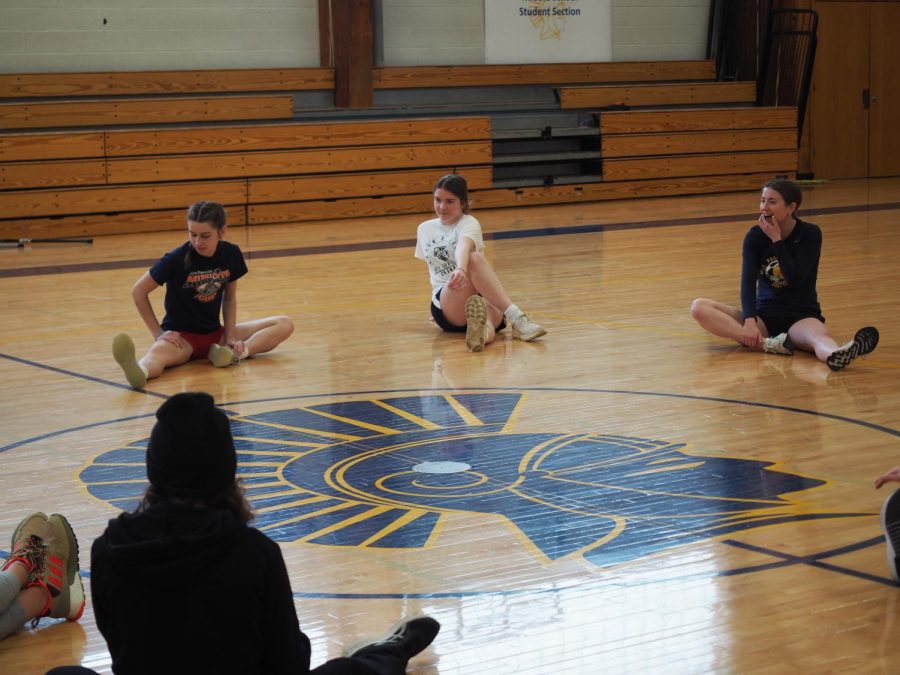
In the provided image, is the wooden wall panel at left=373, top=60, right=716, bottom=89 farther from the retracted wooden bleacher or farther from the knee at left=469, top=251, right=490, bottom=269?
the knee at left=469, top=251, right=490, bottom=269

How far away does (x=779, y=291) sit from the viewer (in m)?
5.80

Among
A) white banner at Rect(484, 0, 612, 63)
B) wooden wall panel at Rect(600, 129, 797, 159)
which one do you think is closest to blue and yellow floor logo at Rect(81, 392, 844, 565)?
wooden wall panel at Rect(600, 129, 797, 159)

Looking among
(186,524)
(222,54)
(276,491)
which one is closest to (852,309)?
(276,491)

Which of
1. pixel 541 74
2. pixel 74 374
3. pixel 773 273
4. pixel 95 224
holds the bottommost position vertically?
pixel 74 374

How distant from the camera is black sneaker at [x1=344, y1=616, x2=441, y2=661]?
246 cm

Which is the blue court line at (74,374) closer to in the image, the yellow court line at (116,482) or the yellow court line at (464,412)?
the yellow court line at (464,412)

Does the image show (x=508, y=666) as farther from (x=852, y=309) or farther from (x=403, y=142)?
(x=403, y=142)

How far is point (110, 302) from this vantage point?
26.6 feet

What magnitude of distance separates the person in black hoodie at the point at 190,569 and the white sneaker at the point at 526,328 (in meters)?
4.35

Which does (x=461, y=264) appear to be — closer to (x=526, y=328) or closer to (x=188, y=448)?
(x=526, y=328)

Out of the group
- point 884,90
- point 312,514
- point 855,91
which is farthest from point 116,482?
point 884,90

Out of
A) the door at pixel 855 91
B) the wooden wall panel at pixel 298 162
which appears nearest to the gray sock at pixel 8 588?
Answer: the wooden wall panel at pixel 298 162

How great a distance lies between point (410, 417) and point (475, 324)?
1504mm

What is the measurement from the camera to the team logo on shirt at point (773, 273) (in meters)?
5.73
